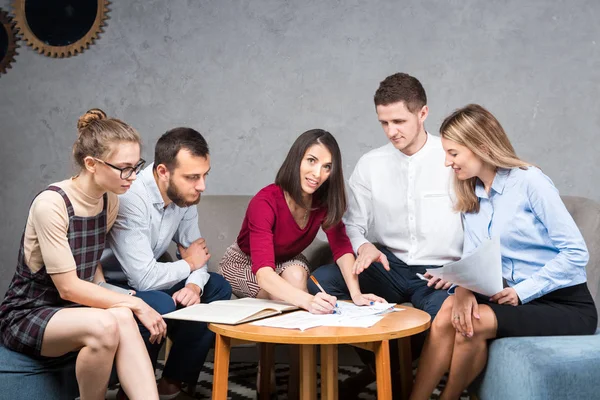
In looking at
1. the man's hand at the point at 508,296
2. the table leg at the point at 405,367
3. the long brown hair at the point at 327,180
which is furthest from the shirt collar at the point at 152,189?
the man's hand at the point at 508,296

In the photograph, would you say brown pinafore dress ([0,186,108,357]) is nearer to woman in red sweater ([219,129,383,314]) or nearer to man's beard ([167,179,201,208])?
man's beard ([167,179,201,208])

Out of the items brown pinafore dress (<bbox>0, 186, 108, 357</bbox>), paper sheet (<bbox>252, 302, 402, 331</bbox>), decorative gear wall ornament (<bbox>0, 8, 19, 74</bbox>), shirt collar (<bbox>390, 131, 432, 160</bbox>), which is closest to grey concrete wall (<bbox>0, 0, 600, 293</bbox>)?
decorative gear wall ornament (<bbox>0, 8, 19, 74</bbox>)

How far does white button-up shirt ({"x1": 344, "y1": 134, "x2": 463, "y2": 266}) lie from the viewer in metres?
2.79

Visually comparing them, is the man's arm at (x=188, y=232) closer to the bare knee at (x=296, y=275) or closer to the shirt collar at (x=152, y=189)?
the shirt collar at (x=152, y=189)

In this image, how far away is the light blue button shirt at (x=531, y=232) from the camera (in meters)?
2.09

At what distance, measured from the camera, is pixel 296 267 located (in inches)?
102

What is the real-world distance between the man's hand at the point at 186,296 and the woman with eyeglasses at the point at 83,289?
28 cm

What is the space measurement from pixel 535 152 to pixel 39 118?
2825mm

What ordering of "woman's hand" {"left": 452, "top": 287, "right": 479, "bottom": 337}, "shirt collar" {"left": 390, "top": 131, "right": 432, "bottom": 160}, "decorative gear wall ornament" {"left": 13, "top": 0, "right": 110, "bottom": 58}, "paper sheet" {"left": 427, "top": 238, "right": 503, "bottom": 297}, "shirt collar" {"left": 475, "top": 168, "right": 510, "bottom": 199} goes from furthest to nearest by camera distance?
"decorative gear wall ornament" {"left": 13, "top": 0, "right": 110, "bottom": 58}, "shirt collar" {"left": 390, "top": 131, "right": 432, "bottom": 160}, "shirt collar" {"left": 475, "top": 168, "right": 510, "bottom": 199}, "woman's hand" {"left": 452, "top": 287, "right": 479, "bottom": 337}, "paper sheet" {"left": 427, "top": 238, "right": 503, "bottom": 297}

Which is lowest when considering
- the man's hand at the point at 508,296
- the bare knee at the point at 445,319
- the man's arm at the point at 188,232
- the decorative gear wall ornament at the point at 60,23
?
the bare knee at the point at 445,319

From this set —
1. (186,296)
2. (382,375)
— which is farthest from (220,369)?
(186,296)

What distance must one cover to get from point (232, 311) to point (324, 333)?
A: 0.36 meters

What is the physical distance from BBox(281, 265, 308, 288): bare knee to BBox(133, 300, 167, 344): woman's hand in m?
0.55

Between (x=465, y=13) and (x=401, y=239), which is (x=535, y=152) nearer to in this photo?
(x=465, y=13)
